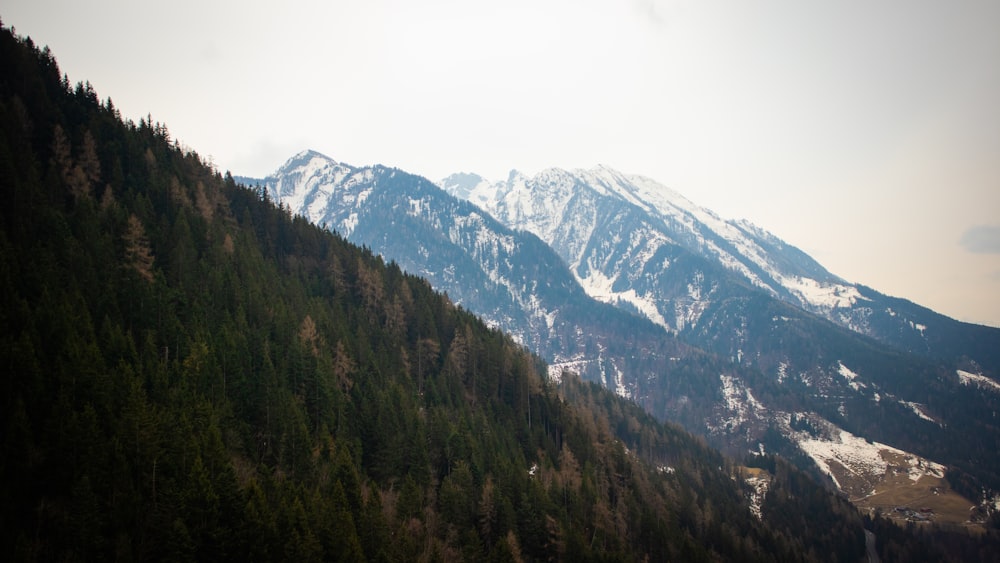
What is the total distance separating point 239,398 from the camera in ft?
250

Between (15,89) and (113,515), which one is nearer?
(113,515)

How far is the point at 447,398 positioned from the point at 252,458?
183 feet

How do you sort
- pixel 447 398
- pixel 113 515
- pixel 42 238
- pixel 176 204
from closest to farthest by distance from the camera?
1. pixel 113 515
2. pixel 42 238
3. pixel 176 204
4. pixel 447 398

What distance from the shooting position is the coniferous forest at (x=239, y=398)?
50875 mm

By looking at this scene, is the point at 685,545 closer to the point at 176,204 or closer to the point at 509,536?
the point at 509,536

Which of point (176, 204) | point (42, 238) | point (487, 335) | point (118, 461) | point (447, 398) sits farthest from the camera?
point (487, 335)

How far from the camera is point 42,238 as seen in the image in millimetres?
76062

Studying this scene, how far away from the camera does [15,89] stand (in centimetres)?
9881

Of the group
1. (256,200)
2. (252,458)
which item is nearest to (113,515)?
(252,458)

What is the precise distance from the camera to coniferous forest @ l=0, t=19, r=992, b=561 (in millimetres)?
50875

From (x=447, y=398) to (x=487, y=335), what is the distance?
2921cm

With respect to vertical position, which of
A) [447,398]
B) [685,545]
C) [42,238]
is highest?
[42,238]

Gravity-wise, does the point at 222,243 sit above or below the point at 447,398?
above

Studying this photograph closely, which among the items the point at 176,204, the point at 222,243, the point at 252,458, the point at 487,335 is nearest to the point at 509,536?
the point at 252,458
